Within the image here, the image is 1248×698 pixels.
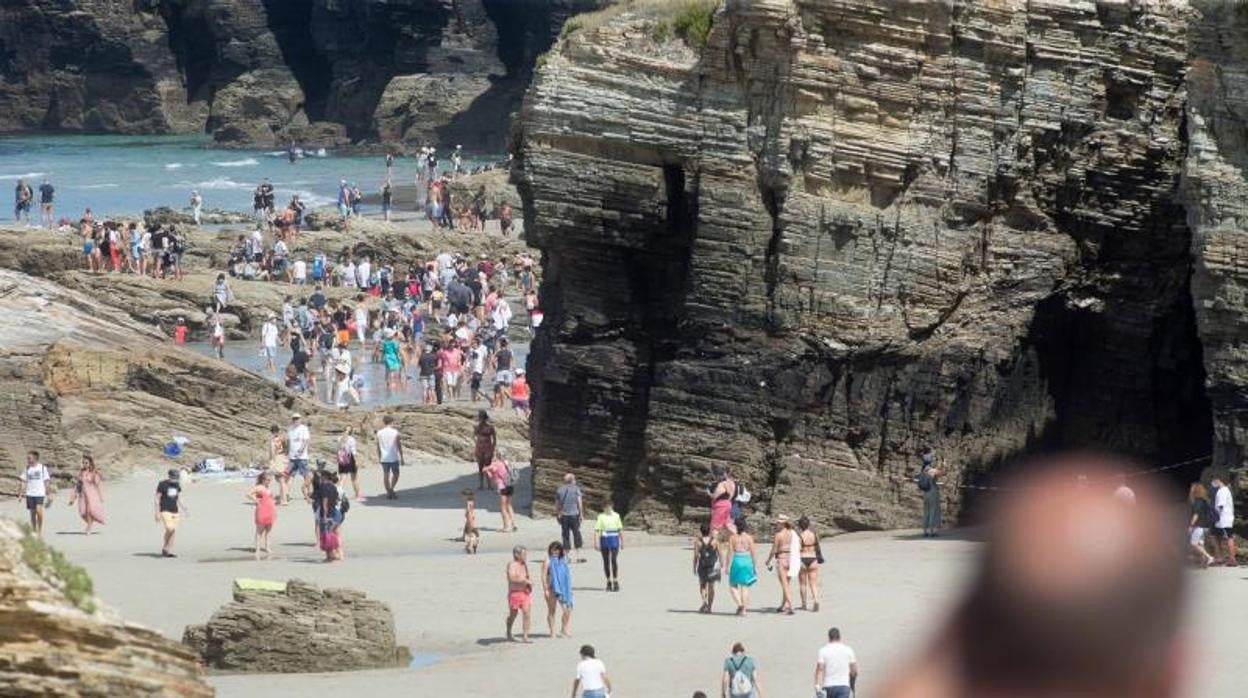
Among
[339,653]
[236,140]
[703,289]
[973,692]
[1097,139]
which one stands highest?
[236,140]

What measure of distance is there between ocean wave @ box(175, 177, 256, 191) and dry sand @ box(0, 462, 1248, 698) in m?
53.0

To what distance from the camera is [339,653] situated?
60.8 ft

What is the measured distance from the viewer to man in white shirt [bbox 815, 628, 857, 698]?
615 inches

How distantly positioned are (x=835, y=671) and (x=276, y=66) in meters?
94.1

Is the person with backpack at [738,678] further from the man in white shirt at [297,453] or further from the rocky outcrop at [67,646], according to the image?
the man in white shirt at [297,453]

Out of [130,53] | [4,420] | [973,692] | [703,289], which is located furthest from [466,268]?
[130,53]

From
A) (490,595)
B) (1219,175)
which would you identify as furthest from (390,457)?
(1219,175)

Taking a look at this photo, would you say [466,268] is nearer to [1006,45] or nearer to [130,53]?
[1006,45]

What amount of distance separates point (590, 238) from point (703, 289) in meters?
1.49

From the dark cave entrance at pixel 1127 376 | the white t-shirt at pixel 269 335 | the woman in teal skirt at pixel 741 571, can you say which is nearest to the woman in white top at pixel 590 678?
the woman in teal skirt at pixel 741 571

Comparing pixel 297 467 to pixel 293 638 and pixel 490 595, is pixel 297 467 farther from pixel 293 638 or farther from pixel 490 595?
pixel 293 638

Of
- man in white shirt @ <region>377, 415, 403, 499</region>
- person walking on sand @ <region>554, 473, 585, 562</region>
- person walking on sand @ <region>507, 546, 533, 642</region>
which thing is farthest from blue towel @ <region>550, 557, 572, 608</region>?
man in white shirt @ <region>377, 415, 403, 499</region>

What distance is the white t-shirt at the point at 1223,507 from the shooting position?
21.2m

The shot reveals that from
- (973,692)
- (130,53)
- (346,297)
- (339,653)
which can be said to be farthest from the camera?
(130,53)
